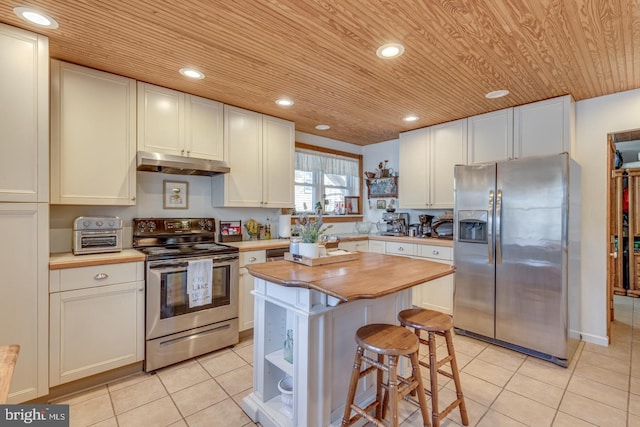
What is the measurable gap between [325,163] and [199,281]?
108 inches

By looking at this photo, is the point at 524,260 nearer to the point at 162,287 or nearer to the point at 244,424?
the point at 244,424

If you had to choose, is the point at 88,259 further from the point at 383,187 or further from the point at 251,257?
the point at 383,187

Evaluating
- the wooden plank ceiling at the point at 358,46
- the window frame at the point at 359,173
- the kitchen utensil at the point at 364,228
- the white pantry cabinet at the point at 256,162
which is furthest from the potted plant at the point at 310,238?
the kitchen utensil at the point at 364,228

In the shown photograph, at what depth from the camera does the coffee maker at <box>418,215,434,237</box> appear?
4227mm

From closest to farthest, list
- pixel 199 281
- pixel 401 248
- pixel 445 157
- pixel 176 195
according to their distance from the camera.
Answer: pixel 199 281 < pixel 176 195 < pixel 445 157 < pixel 401 248

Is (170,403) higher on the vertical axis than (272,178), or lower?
lower

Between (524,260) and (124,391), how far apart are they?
3436 millimetres

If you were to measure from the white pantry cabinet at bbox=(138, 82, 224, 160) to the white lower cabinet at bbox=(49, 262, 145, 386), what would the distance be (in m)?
1.14

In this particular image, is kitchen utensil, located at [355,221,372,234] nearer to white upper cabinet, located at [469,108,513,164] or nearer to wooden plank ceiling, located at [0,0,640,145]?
white upper cabinet, located at [469,108,513,164]

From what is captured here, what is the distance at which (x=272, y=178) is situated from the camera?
3631mm

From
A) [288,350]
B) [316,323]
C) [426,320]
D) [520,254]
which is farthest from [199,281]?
[520,254]

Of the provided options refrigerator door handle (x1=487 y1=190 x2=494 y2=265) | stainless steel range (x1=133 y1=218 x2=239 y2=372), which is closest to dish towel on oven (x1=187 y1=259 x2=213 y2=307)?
stainless steel range (x1=133 y1=218 x2=239 y2=372)

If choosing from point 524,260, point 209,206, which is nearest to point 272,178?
point 209,206

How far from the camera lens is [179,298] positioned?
8.43 feet
